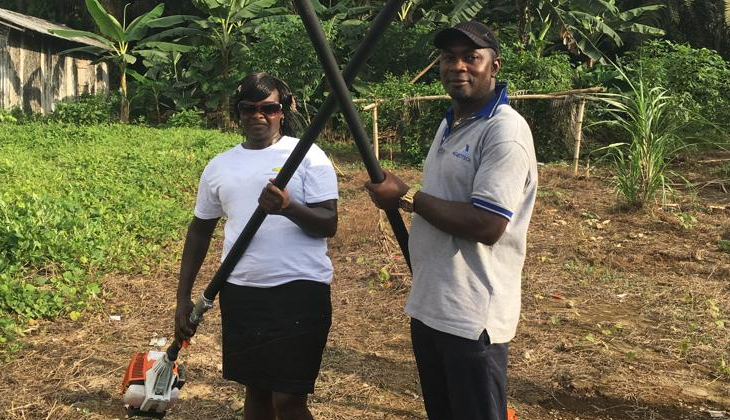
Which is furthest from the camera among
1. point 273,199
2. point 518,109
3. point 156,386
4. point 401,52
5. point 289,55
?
point 401,52

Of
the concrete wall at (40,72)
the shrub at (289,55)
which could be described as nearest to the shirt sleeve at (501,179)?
the shrub at (289,55)

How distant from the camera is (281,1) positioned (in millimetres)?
17688

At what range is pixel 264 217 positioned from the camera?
207 cm

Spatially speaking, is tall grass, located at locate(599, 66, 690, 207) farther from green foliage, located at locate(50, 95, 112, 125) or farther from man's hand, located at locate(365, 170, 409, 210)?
green foliage, located at locate(50, 95, 112, 125)

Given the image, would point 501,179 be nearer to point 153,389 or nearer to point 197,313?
point 197,313

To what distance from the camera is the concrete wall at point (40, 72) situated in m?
14.5

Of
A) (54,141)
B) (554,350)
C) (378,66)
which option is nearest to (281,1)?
(378,66)

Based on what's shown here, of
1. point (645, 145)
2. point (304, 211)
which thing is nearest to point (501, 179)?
point (304, 211)

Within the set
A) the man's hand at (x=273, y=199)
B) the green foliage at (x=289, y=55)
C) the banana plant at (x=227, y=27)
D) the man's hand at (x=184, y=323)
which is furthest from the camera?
the banana plant at (x=227, y=27)

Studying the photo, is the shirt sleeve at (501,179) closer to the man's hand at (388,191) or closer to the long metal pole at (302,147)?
the man's hand at (388,191)

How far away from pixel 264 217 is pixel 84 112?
1481cm

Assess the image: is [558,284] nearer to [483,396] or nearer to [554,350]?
[554,350]

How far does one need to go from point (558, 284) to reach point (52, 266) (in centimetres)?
390

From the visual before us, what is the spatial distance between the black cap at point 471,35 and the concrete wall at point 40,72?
14.8m
